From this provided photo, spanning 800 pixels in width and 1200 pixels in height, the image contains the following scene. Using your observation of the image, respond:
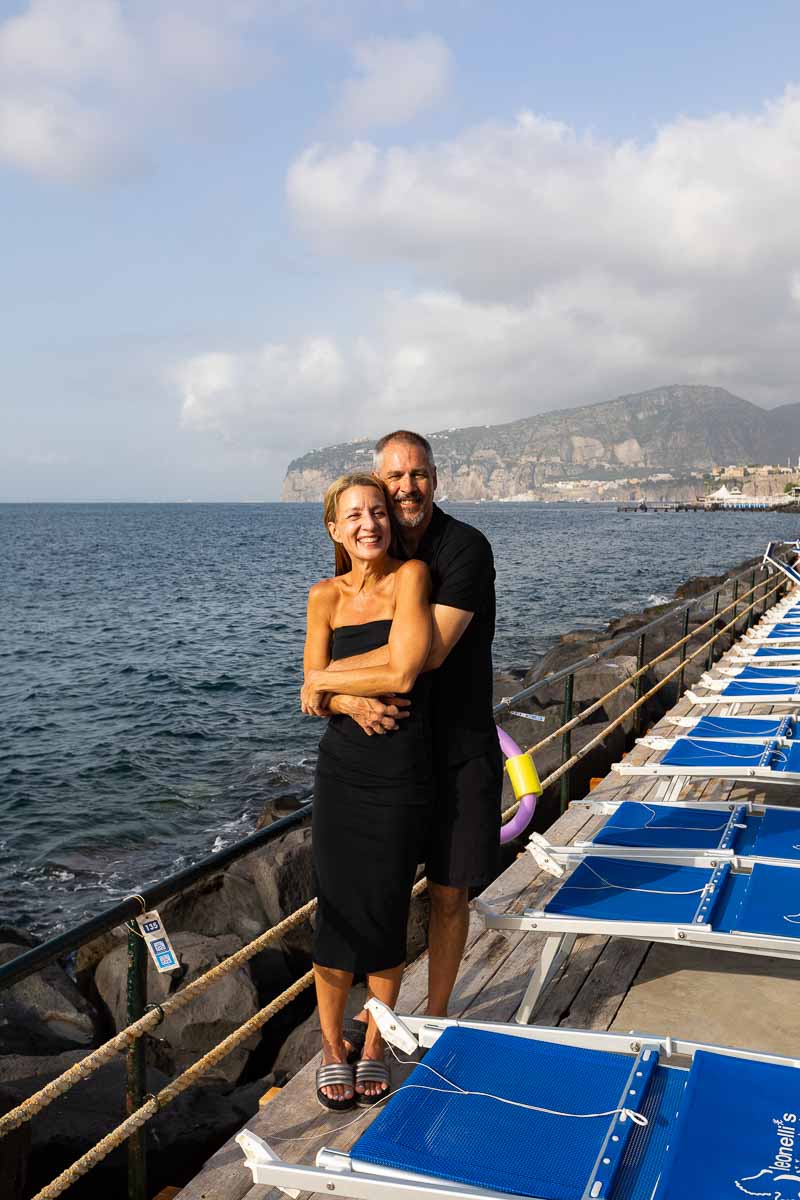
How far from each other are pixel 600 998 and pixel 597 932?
0.49m

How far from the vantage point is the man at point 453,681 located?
2.90m

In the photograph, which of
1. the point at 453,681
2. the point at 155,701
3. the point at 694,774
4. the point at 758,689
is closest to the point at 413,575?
the point at 453,681

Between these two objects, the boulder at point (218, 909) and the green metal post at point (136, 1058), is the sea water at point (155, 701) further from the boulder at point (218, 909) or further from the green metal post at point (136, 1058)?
the green metal post at point (136, 1058)

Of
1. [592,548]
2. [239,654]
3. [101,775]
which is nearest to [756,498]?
[592,548]

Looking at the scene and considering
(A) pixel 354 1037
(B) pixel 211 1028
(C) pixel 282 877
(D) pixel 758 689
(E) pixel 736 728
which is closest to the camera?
(A) pixel 354 1037

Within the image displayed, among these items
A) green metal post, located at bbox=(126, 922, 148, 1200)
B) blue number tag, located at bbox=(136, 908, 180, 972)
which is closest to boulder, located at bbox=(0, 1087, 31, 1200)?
green metal post, located at bbox=(126, 922, 148, 1200)

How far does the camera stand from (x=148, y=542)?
92.8 m

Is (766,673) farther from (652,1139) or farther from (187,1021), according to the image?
(652,1139)

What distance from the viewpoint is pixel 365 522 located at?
283 cm

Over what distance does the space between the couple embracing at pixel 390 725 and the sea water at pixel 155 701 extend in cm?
780

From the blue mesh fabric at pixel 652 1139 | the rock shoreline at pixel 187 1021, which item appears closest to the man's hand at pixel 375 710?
the blue mesh fabric at pixel 652 1139

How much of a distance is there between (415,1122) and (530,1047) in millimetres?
465

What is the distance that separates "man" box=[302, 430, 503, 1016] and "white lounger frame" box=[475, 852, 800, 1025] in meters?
0.50

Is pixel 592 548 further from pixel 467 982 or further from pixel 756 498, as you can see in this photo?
pixel 756 498
